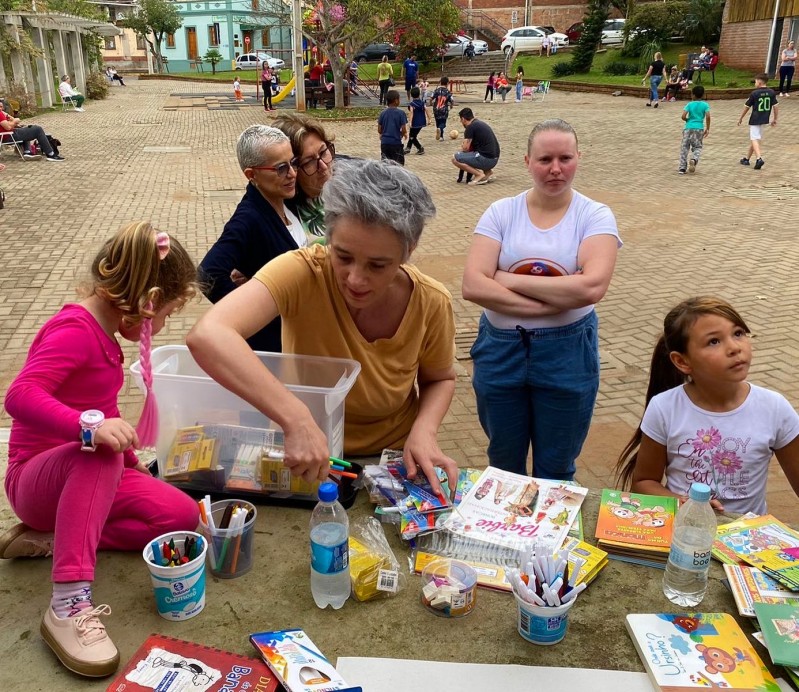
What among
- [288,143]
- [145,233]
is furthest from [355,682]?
[288,143]

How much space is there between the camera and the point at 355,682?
1522 millimetres

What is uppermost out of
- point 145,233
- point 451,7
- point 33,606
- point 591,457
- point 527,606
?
point 451,7

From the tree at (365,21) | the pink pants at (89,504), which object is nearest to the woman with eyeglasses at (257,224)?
the pink pants at (89,504)

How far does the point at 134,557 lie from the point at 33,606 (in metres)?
0.27

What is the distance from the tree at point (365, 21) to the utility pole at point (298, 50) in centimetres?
35

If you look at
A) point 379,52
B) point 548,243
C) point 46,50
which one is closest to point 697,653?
point 548,243

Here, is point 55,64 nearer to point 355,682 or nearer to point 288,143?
point 288,143

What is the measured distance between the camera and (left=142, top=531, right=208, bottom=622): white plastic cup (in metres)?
1.65

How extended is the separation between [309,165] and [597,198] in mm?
8377

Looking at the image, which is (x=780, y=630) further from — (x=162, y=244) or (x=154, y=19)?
(x=154, y=19)

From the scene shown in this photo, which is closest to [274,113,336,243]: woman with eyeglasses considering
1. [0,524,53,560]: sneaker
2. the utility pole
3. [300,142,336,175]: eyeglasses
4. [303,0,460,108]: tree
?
[300,142,336,175]: eyeglasses

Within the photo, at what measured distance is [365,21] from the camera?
23562mm

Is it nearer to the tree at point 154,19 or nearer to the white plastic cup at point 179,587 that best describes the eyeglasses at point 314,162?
the white plastic cup at point 179,587

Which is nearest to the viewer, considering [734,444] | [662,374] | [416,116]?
[734,444]
